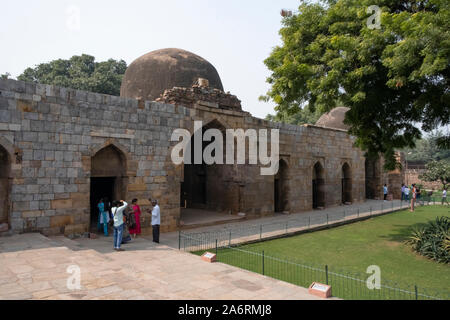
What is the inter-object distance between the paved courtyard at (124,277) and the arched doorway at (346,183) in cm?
1518

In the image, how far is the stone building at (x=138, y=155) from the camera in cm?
823

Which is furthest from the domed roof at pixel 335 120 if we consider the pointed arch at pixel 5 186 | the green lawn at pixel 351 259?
the pointed arch at pixel 5 186

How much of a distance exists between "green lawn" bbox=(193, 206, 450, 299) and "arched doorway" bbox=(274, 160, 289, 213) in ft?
12.3

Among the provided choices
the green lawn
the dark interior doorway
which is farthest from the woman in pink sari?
the dark interior doorway

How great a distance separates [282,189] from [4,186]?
1139cm

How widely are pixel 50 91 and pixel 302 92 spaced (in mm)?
7160

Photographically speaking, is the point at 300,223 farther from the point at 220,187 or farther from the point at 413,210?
the point at 413,210

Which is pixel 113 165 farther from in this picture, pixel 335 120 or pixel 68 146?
pixel 335 120

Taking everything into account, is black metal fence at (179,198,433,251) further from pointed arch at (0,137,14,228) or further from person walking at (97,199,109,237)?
pointed arch at (0,137,14,228)

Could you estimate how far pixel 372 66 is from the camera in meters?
8.00

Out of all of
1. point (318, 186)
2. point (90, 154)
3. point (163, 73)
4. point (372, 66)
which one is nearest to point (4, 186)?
point (90, 154)

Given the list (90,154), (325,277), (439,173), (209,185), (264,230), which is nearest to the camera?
(325,277)
